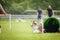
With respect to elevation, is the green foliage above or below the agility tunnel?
above

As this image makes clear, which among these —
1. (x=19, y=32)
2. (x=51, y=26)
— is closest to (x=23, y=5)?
(x=19, y=32)

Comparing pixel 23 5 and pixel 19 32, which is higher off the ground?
pixel 23 5

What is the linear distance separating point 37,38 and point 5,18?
0.48 m

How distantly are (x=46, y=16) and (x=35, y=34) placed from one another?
27 cm

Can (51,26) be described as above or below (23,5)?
below

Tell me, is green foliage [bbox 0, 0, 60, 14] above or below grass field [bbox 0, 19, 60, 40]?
above

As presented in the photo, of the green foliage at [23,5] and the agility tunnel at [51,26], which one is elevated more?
the green foliage at [23,5]

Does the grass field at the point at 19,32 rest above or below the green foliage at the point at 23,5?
below

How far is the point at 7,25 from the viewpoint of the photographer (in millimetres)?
2686

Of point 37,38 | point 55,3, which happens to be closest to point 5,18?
point 37,38

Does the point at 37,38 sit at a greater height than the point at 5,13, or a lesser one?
lesser

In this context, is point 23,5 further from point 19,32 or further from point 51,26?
point 51,26

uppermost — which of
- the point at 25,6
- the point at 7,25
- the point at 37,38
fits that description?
the point at 25,6

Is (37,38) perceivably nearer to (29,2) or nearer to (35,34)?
(35,34)
